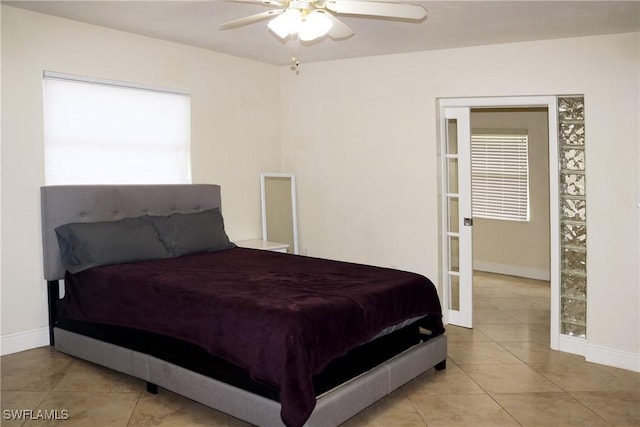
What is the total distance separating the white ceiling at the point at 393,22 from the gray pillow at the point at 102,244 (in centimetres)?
155

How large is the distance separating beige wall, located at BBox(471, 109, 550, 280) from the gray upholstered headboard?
14.2ft

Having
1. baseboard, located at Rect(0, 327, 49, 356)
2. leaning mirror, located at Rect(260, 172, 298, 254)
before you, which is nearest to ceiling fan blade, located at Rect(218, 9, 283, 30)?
leaning mirror, located at Rect(260, 172, 298, 254)

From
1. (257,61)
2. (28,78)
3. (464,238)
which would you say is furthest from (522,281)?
(28,78)

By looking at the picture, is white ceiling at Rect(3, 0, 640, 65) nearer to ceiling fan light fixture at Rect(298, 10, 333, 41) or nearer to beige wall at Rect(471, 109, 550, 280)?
ceiling fan light fixture at Rect(298, 10, 333, 41)

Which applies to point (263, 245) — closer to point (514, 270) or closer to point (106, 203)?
point (106, 203)

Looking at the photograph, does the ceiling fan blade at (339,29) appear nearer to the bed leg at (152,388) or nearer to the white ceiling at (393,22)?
the white ceiling at (393,22)

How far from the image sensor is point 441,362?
3615mm

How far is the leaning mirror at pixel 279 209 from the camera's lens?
5.51 metres

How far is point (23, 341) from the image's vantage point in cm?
390

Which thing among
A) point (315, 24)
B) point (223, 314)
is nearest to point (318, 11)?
point (315, 24)

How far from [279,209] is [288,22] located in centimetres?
293

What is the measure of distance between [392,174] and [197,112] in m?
1.94

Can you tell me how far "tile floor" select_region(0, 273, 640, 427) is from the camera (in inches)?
114

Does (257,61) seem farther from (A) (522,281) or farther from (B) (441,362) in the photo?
(A) (522,281)
